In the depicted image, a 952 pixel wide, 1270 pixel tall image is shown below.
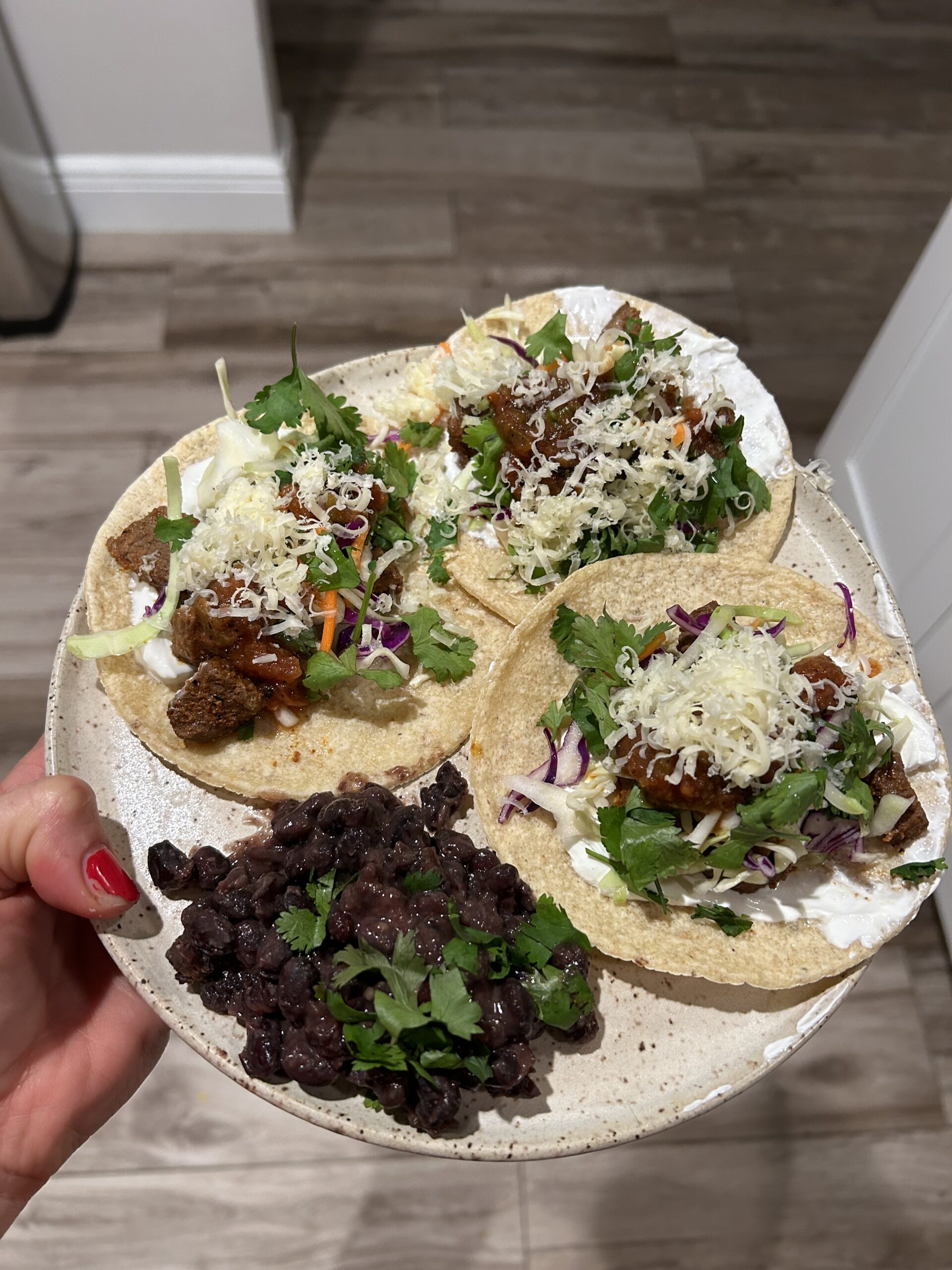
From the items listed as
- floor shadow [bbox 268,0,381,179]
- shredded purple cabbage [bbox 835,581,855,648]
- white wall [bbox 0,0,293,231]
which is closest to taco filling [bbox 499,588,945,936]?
shredded purple cabbage [bbox 835,581,855,648]

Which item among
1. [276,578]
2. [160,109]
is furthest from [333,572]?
[160,109]

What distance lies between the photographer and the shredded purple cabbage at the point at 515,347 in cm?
261

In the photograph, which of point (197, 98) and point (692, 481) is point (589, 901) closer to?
point (692, 481)

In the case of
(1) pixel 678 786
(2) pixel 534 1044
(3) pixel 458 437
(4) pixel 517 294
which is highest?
(3) pixel 458 437

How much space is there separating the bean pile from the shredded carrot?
2.01 ft

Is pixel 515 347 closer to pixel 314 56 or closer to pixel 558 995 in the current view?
pixel 558 995

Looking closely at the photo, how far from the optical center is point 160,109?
441 cm

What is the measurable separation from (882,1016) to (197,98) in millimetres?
5059

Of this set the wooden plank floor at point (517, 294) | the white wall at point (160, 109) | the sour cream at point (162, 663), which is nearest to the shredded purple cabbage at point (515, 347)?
the sour cream at point (162, 663)

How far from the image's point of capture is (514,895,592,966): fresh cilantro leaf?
1.87 m

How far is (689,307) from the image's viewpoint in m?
4.95

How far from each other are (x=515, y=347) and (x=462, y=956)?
1.73 meters

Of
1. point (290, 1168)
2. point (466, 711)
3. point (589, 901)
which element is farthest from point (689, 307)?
point (290, 1168)

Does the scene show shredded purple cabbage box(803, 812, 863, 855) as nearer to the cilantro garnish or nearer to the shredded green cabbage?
the cilantro garnish
